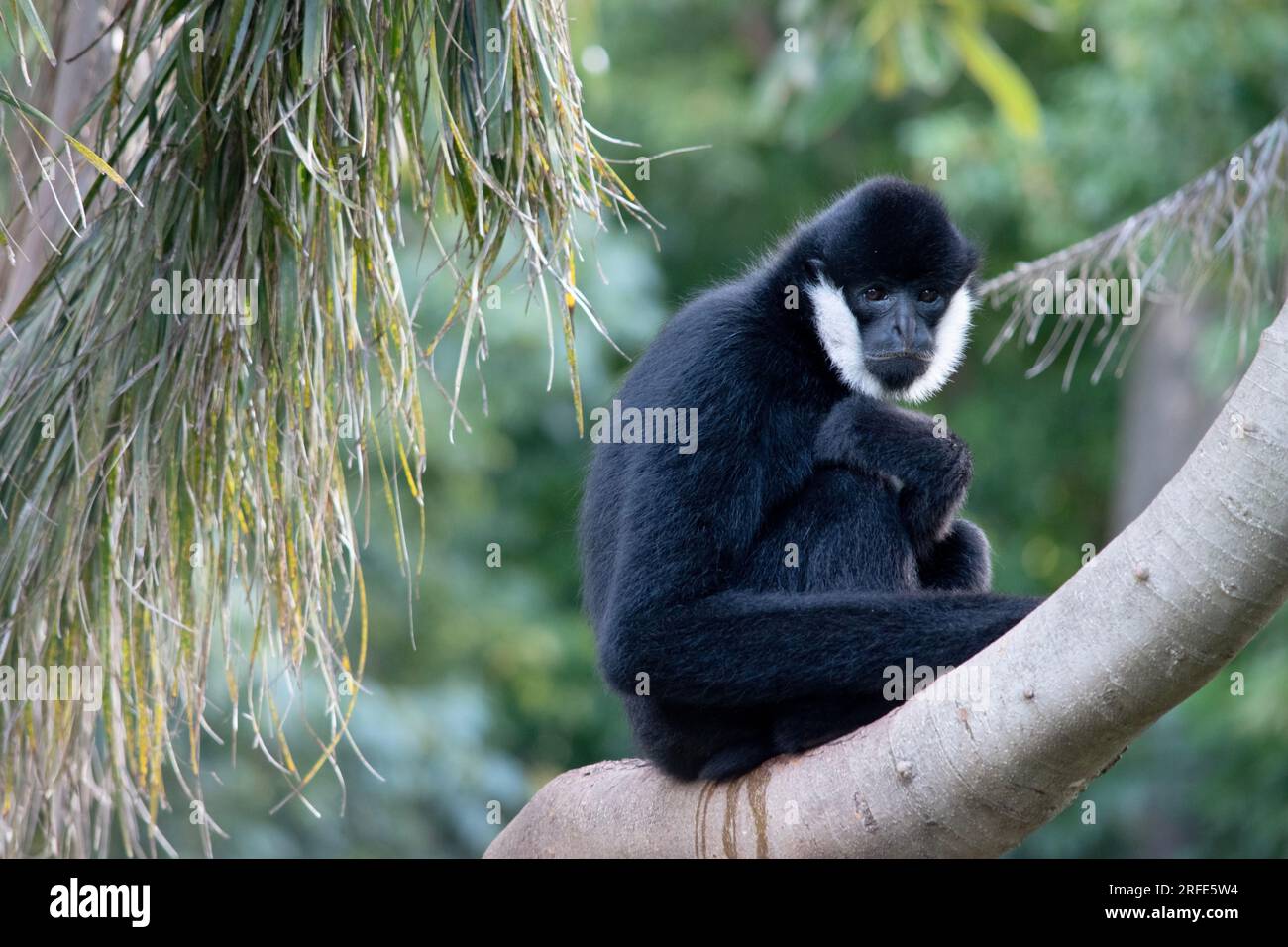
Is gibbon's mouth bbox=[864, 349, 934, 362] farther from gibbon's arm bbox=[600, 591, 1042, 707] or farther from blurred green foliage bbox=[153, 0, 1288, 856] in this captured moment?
blurred green foliage bbox=[153, 0, 1288, 856]

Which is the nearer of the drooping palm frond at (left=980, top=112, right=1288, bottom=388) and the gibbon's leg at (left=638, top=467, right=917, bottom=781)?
the gibbon's leg at (left=638, top=467, right=917, bottom=781)

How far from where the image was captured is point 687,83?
1656 cm

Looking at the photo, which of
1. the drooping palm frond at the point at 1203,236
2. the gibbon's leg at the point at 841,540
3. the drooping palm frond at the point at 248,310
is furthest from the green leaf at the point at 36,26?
the drooping palm frond at the point at 1203,236

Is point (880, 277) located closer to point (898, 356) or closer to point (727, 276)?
point (898, 356)

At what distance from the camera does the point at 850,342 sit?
4.91 meters

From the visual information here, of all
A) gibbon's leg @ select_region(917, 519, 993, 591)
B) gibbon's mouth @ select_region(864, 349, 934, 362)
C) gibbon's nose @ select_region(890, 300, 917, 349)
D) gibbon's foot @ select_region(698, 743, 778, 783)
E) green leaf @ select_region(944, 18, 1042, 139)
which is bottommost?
gibbon's foot @ select_region(698, 743, 778, 783)

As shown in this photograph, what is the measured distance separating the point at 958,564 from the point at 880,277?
102 centimetres

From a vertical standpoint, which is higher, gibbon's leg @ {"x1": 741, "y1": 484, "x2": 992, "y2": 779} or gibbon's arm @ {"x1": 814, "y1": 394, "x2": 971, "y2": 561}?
gibbon's arm @ {"x1": 814, "y1": 394, "x2": 971, "y2": 561}

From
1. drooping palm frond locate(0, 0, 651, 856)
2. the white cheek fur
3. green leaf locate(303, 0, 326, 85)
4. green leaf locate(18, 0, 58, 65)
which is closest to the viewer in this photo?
green leaf locate(18, 0, 58, 65)

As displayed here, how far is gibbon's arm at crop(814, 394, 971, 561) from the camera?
4.44m

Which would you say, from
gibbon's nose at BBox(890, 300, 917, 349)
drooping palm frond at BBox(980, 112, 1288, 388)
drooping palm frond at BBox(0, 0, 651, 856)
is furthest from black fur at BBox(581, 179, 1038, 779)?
drooping palm frond at BBox(0, 0, 651, 856)

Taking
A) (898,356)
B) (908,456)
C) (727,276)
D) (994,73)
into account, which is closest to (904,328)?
(898,356)

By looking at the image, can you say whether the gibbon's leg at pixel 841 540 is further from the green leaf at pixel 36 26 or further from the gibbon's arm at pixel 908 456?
the green leaf at pixel 36 26

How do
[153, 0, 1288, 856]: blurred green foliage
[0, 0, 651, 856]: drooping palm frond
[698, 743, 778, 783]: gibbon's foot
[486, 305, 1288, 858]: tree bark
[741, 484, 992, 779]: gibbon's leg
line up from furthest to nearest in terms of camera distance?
[153, 0, 1288, 856]: blurred green foliage
[741, 484, 992, 779]: gibbon's leg
[698, 743, 778, 783]: gibbon's foot
[0, 0, 651, 856]: drooping palm frond
[486, 305, 1288, 858]: tree bark
